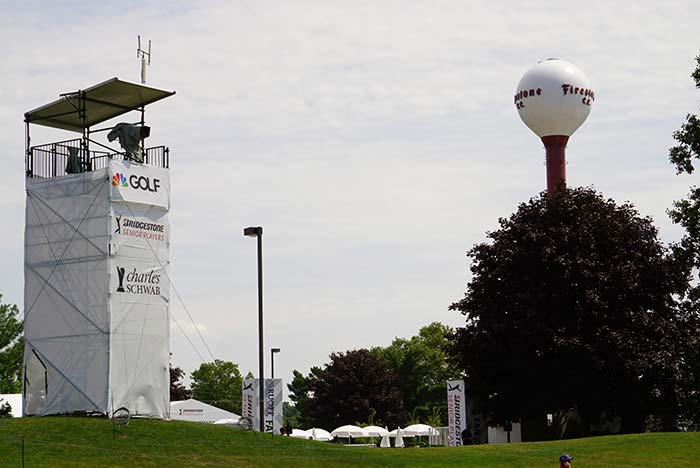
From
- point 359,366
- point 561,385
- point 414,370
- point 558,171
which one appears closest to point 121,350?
point 561,385

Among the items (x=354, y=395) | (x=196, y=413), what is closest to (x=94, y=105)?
(x=196, y=413)

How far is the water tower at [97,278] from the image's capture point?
36.0 meters

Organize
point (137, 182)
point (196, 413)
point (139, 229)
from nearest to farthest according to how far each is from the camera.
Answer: point (139, 229)
point (137, 182)
point (196, 413)

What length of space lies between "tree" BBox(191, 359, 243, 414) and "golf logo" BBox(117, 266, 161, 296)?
72.2 metres

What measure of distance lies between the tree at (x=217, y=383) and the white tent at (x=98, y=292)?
236ft

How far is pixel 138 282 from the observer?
36.8m

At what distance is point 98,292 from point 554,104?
2928cm

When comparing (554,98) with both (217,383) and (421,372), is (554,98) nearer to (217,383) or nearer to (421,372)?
(421,372)

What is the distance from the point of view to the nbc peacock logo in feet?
120

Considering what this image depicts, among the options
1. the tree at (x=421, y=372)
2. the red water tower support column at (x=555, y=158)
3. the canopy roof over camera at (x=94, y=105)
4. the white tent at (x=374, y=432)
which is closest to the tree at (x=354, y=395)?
the tree at (x=421, y=372)

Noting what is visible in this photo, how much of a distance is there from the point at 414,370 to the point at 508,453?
2903 inches

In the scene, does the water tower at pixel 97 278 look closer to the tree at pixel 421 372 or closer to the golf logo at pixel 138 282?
the golf logo at pixel 138 282

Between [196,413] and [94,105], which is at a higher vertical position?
[94,105]

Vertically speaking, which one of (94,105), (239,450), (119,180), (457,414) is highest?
(94,105)
